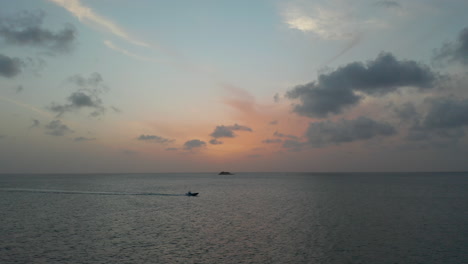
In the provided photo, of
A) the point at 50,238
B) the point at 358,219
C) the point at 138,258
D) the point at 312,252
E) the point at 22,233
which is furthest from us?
the point at 358,219

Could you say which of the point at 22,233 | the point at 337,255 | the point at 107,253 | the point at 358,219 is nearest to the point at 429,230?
the point at 358,219

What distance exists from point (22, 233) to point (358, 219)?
207 ft

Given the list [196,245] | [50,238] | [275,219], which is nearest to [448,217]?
[275,219]

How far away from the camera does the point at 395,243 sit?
46844 mm

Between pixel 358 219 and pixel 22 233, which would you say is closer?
pixel 22 233

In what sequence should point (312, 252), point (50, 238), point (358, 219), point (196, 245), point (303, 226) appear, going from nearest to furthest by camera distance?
point (312, 252), point (196, 245), point (50, 238), point (303, 226), point (358, 219)

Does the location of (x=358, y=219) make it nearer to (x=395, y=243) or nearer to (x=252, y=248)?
(x=395, y=243)

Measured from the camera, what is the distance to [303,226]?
198ft

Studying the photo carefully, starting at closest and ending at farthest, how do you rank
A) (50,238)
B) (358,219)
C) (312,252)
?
1. (312,252)
2. (50,238)
3. (358,219)

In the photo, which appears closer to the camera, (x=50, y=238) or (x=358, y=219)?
(x=50, y=238)

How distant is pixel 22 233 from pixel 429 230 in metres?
69.4

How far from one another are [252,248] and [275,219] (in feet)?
84.5

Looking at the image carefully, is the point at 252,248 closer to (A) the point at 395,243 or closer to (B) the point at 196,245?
(B) the point at 196,245

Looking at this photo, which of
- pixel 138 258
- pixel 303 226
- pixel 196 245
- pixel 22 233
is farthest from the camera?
pixel 303 226
